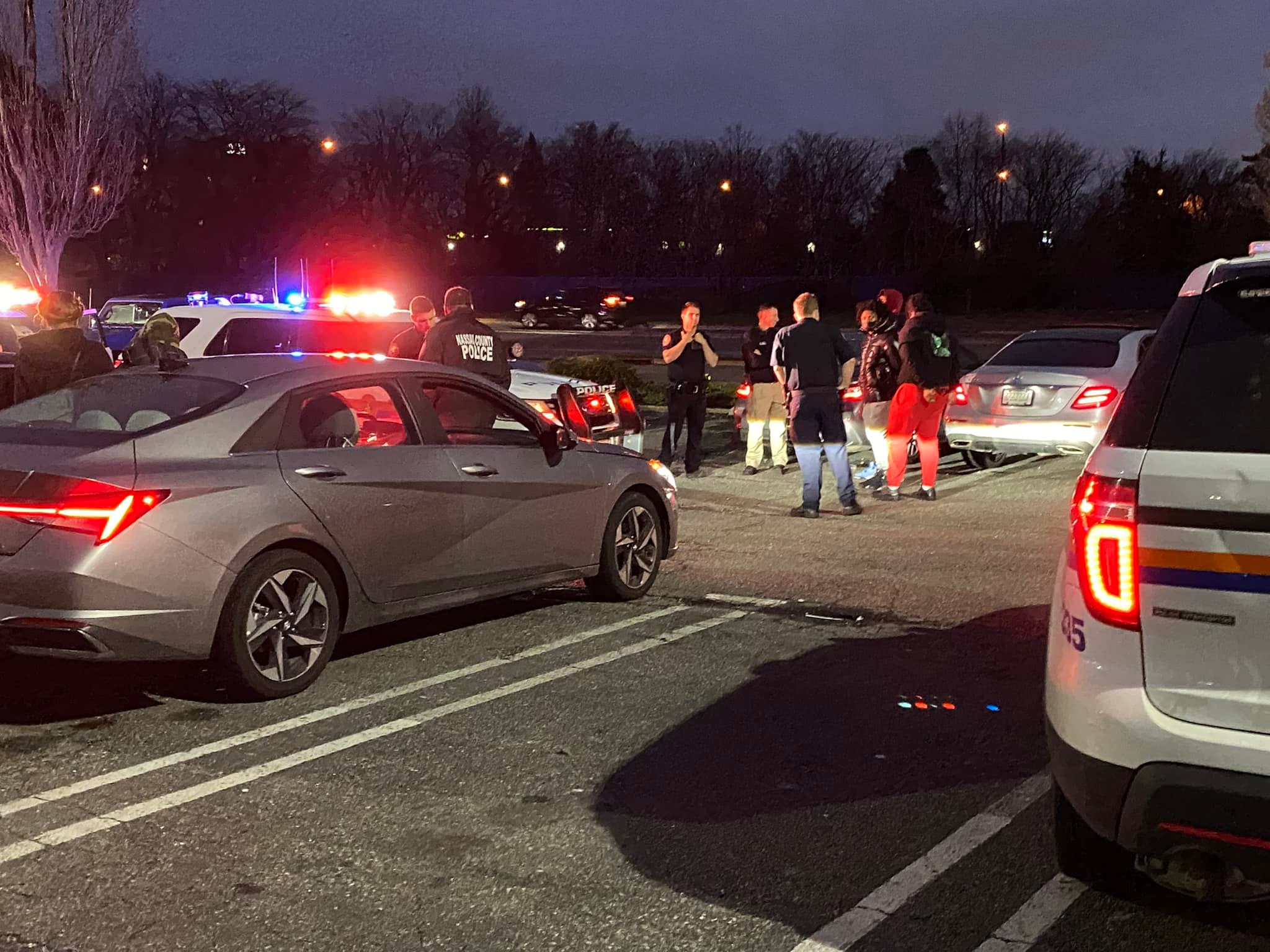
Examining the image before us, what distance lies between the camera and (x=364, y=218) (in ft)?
285

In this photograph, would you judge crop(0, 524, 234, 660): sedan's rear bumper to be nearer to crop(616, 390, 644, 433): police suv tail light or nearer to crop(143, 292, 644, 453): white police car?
crop(143, 292, 644, 453): white police car

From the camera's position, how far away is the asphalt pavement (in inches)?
148

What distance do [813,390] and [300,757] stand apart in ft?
21.1

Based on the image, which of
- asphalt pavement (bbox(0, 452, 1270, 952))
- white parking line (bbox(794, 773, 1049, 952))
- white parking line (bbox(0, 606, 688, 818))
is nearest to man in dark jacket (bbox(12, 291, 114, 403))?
asphalt pavement (bbox(0, 452, 1270, 952))

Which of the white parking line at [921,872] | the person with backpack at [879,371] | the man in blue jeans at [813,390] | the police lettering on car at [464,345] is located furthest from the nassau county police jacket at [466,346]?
the white parking line at [921,872]

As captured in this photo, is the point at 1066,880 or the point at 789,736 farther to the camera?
the point at 789,736

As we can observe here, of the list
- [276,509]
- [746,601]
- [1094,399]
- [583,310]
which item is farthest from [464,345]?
[583,310]

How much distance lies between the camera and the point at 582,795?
477cm

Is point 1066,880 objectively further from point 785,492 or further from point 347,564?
point 785,492

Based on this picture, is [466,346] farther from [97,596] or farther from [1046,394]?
[1046,394]

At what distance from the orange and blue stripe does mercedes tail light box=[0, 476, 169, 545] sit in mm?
3727

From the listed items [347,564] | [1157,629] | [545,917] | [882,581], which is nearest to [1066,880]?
[1157,629]

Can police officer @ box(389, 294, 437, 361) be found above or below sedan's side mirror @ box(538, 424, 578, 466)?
above

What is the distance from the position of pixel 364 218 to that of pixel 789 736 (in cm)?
8484
